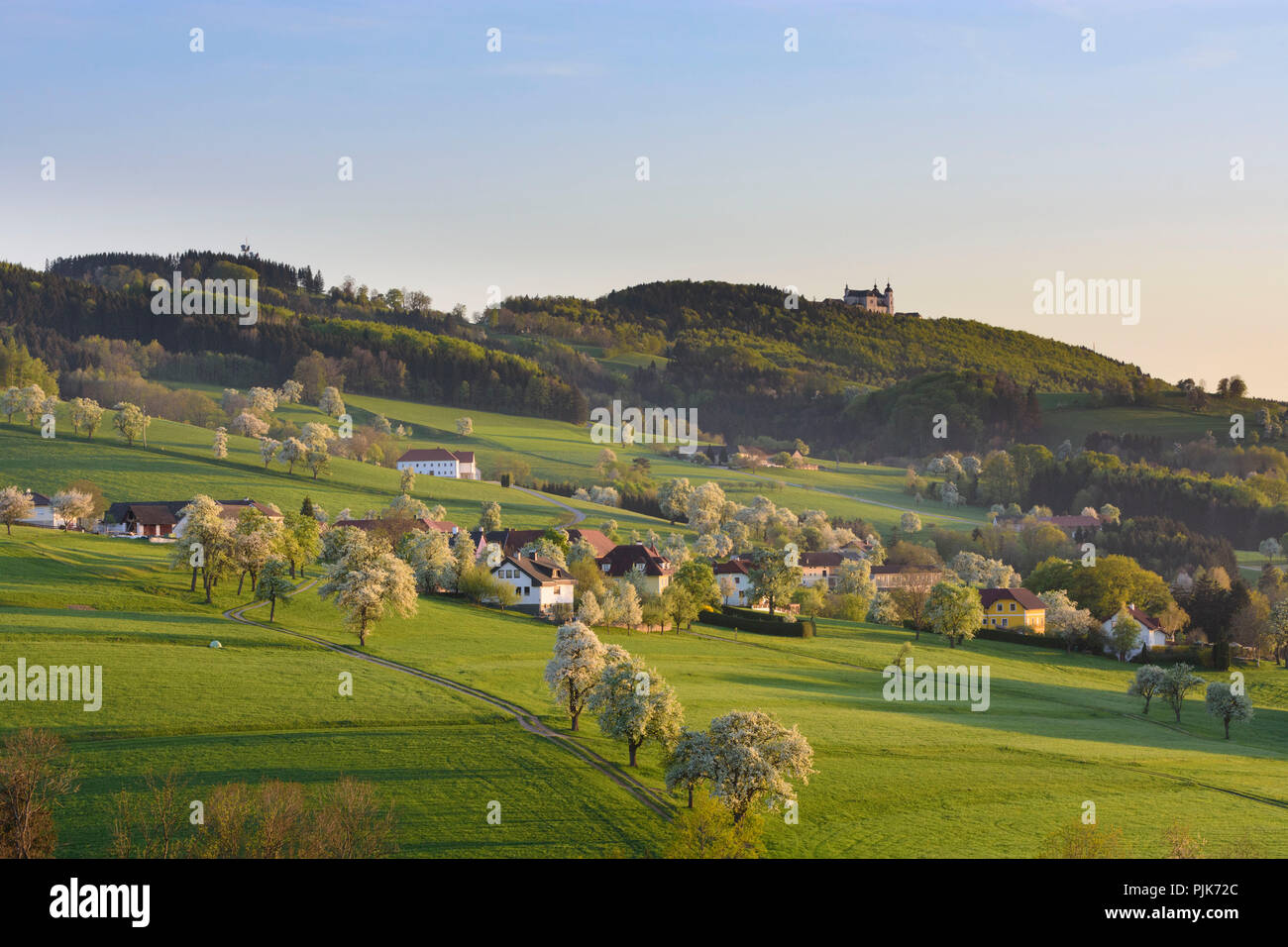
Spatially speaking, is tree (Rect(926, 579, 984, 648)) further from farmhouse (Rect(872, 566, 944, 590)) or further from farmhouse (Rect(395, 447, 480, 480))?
farmhouse (Rect(395, 447, 480, 480))

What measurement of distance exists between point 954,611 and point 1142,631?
71.0ft

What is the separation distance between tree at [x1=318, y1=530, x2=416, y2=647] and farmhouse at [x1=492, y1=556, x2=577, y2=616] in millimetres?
14616

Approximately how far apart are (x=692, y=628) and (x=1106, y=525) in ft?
350

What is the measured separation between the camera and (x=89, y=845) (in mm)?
38875

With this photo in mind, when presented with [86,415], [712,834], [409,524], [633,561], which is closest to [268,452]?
[86,415]

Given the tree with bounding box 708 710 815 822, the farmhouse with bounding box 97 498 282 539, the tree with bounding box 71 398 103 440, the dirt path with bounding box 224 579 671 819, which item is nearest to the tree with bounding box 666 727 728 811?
the tree with bounding box 708 710 815 822

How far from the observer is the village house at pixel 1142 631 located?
10612cm

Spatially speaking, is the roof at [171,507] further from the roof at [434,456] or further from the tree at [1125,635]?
the tree at [1125,635]

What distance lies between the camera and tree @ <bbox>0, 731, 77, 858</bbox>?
36.1 metres
